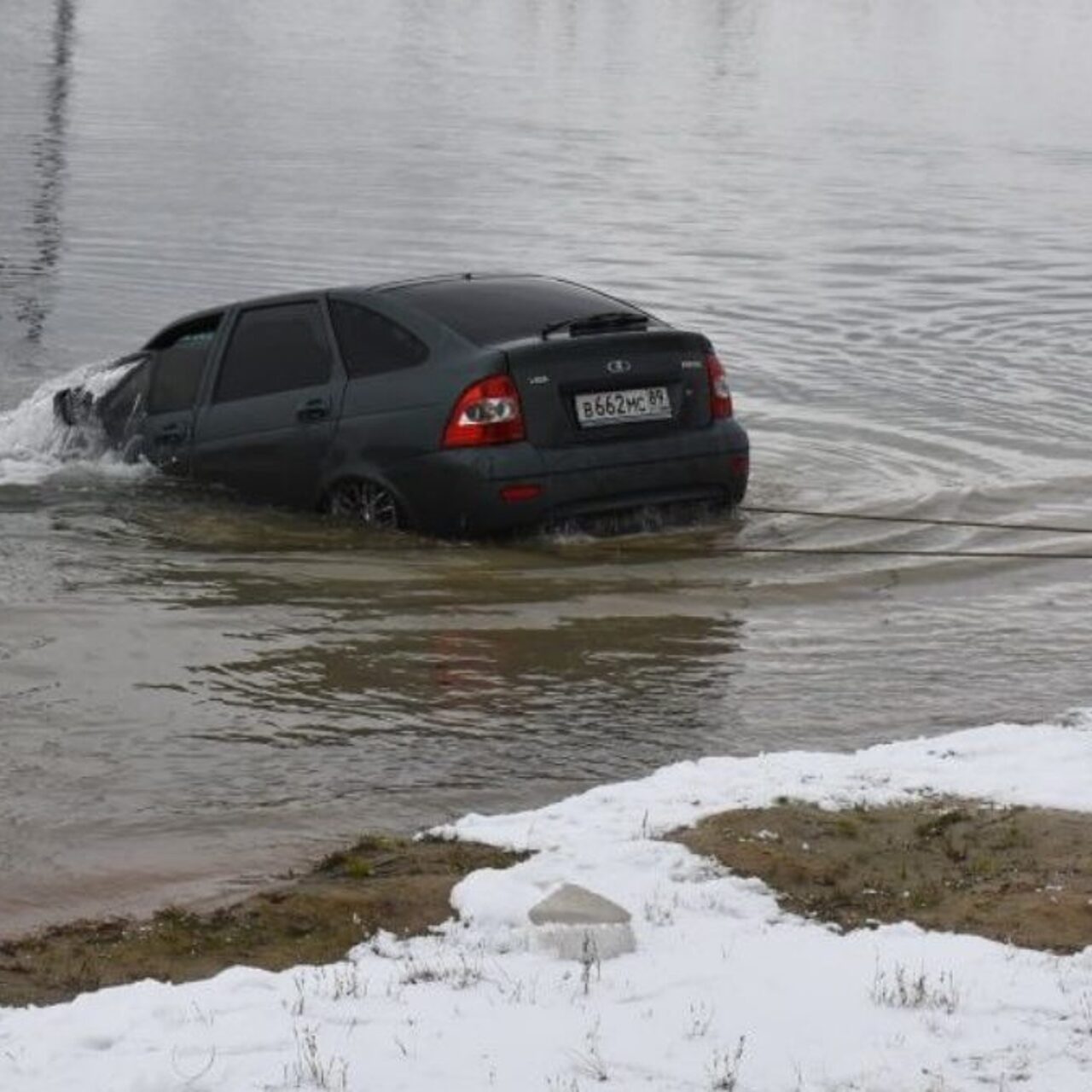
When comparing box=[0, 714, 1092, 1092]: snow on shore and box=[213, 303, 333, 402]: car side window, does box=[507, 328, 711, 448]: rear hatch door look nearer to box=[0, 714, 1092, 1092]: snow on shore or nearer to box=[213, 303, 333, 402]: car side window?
box=[213, 303, 333, 402]: car side window

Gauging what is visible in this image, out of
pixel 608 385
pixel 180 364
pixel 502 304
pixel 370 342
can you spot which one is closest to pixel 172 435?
pixel 180 364

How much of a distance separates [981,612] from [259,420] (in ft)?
12.5

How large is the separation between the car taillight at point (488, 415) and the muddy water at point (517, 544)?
0.56m

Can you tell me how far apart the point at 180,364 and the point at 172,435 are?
398mm

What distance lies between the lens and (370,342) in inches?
487

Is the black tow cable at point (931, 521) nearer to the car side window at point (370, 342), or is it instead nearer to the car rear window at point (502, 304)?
the car rear window at point (502, 304)

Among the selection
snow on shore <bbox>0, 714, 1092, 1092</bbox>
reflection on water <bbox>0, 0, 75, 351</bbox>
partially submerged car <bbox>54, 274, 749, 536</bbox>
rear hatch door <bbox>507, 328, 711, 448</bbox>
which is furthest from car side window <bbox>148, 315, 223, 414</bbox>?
reflection on water <bbox>0, 0, 75, 351</bbox>

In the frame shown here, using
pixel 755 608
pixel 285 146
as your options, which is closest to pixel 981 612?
pixel 755 608

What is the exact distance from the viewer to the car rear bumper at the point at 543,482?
11.6 metres

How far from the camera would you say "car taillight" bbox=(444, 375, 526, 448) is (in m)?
11.6

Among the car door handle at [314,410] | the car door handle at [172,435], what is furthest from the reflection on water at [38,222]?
the car door handle at [314,410]

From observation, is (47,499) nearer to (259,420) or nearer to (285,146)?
(259,420)

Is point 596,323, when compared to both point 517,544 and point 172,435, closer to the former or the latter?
point 517,544

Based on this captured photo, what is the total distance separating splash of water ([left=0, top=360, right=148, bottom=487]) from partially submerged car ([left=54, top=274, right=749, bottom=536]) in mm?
785
